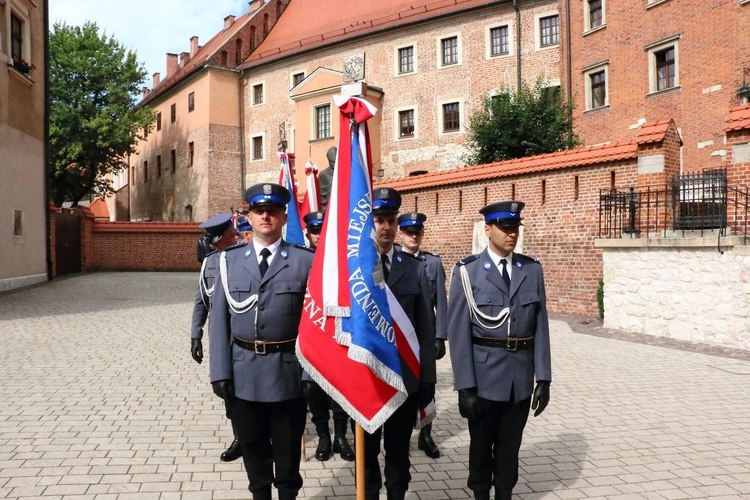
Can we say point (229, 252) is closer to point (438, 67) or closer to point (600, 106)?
point (600, 106)

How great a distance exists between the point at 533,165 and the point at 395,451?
1093 cm

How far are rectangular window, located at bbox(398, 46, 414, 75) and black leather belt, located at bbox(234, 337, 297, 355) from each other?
3039cm

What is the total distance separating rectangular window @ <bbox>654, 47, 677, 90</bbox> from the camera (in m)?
22.5

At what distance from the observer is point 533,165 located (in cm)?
1341

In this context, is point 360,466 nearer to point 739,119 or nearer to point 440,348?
point 440,348

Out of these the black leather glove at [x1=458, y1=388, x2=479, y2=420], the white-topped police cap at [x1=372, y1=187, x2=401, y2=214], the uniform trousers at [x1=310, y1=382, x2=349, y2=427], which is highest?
the white-topped police cap at [x1=372, y1=187, x2=401, y2=214]

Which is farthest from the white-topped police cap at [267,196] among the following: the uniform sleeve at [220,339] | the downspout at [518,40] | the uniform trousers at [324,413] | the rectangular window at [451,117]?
the rectangular window at [451,117]

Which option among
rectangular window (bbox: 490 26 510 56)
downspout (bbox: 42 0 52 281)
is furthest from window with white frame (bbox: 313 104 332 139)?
downspout (bbox: 42 0 52 281)

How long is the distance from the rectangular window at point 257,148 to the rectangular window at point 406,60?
37.0ft

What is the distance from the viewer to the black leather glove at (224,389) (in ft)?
11.1

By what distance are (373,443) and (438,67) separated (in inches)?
1173

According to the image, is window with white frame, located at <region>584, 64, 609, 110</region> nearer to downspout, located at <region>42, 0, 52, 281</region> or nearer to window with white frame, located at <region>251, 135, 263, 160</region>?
downspout, located at <region>42, 0, 52, 281</region>

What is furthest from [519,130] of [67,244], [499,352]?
[499,352]

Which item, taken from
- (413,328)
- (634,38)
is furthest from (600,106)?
(413,328)
